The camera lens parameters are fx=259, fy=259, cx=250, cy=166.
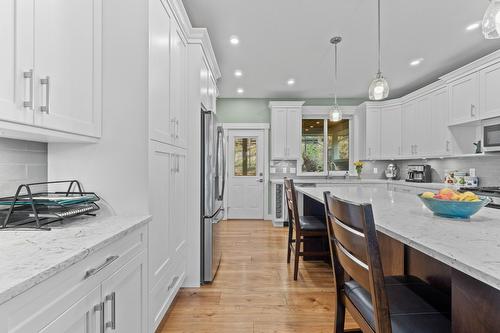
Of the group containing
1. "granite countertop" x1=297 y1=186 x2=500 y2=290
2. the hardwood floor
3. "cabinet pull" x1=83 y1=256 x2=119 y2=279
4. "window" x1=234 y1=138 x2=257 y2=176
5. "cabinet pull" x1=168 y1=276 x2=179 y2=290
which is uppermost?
"window" x1=234 y1=138 x2=257 y2=176

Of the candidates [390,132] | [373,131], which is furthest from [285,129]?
[390,132]

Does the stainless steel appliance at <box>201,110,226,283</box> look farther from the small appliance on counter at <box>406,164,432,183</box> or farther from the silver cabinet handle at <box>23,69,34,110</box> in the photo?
the small appliance on counter at <box>406,164,432,183</box>

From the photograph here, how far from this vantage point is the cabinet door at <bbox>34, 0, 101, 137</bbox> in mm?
1093

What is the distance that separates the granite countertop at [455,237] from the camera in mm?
696

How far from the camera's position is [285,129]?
5.39m

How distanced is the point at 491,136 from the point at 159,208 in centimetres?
397

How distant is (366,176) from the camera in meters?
5.70

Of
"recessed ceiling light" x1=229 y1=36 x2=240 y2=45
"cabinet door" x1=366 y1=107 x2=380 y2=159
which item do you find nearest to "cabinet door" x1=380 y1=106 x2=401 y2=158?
"cabinet door" x1=366 y1=107 x2=380 y2=159

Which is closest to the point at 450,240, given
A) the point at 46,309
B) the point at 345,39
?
the point at 46,309

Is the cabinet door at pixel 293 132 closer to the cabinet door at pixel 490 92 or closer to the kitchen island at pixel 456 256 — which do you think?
the cabinet door at pixel 490 92

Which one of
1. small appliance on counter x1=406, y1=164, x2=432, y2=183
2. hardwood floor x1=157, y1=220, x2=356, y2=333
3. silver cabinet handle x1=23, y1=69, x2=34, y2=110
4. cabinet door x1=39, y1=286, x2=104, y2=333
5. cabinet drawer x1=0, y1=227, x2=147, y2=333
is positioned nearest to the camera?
cabinet drawer x1=0, y1=227, x2=147, y2=333

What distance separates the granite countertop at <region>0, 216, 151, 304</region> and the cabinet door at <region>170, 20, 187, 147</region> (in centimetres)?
100

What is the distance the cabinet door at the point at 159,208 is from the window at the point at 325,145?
14.1ft

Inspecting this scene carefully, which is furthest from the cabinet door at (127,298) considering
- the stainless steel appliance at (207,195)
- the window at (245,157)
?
the window at (245,157)
